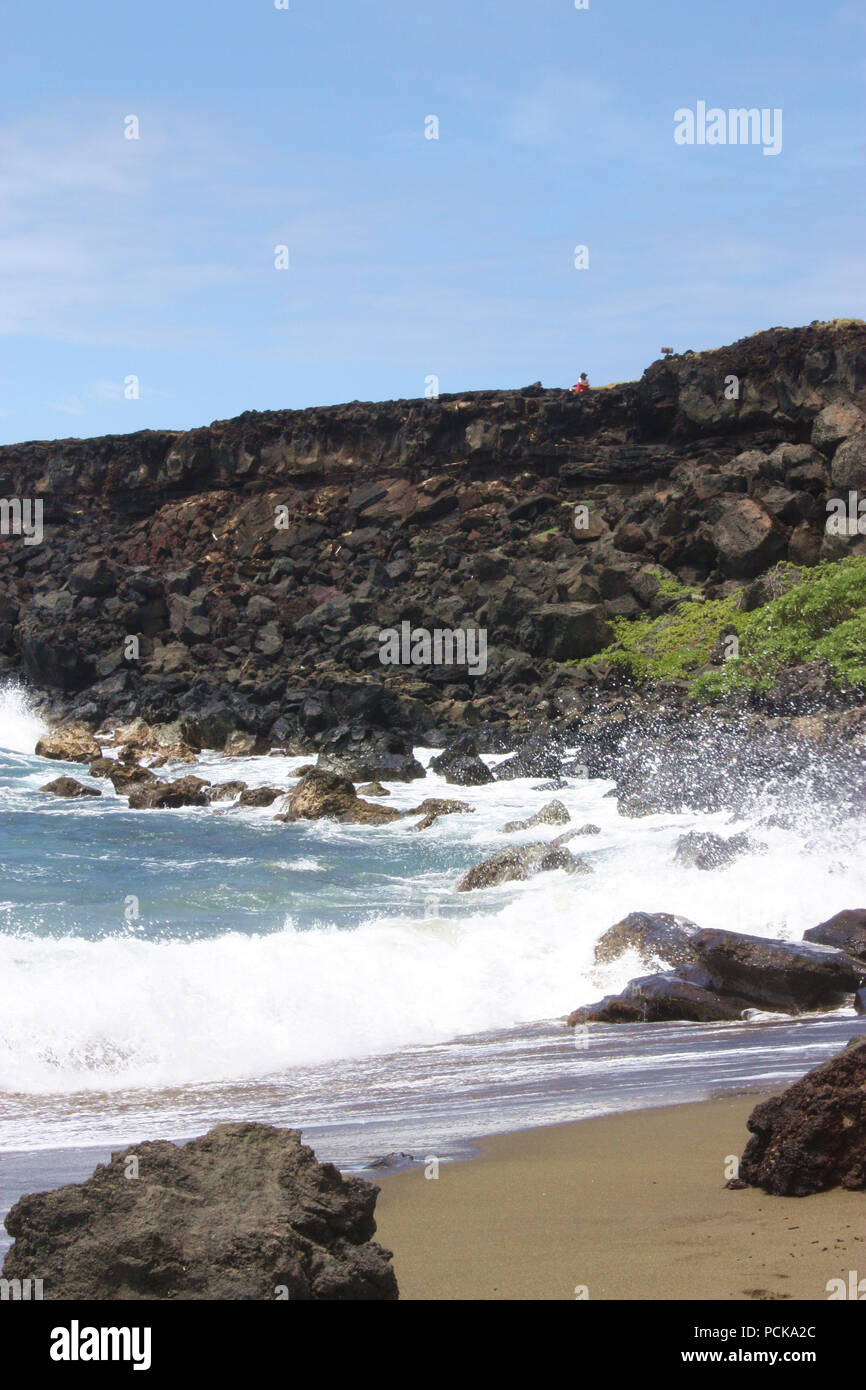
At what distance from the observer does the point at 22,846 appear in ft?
62.7

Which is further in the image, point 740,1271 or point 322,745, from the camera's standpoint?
point 322,745

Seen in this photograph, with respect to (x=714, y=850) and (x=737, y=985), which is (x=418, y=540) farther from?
(x=737, y=985)

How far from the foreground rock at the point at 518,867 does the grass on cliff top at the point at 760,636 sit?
1081cm

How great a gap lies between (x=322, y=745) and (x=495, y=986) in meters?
18.1

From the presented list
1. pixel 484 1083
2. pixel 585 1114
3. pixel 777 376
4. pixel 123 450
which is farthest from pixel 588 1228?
pixel 123 450

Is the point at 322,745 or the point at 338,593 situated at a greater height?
the point at 338,593

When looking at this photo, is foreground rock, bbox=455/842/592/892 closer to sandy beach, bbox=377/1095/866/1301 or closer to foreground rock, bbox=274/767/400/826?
foreground rock, bbox=274/767/400/826

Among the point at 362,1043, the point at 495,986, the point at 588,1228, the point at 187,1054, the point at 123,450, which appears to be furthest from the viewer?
the point at 123,450

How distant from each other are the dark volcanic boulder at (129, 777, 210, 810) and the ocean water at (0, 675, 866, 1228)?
4.08 metres

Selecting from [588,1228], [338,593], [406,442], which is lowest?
[588,1228]

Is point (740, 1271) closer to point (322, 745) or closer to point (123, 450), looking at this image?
point (322, 745)

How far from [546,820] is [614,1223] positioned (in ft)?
50.4

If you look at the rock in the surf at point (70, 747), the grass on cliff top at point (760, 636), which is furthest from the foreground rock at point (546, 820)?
the rock in the surf at point (70, 747)

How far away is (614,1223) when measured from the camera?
4.84 m
